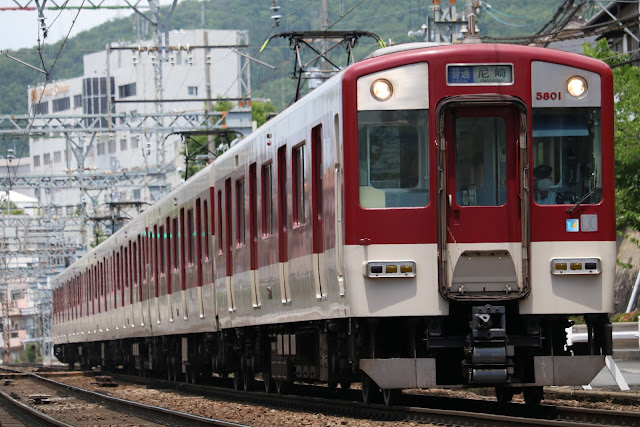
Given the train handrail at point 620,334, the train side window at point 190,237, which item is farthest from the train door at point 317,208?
the train side window at point 190,237

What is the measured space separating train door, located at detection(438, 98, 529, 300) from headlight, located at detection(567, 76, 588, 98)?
51 cm

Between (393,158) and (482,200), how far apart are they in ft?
2.66

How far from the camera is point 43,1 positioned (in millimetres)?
20938

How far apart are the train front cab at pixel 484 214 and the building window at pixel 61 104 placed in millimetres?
118024

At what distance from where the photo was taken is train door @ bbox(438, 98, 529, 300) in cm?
1066

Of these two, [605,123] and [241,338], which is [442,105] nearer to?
[605,123]

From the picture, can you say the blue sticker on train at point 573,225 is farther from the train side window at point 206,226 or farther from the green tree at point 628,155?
the green tree at point 628,155

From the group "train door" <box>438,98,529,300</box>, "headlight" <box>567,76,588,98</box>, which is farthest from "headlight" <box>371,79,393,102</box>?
"headlight" <box>567,76,588,98</box>

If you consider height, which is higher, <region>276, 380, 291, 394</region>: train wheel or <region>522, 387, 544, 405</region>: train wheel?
<region>522, 387, 544, 405</region>: train wheel

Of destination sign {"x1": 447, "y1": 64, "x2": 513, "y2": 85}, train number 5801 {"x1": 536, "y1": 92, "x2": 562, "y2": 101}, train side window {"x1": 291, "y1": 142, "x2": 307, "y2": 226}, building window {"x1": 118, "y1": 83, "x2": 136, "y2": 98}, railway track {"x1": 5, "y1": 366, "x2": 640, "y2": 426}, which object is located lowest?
railway track {"x1": 5, "y1": 366, "x2": 640, "y2": 426}

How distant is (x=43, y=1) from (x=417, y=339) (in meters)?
12.1

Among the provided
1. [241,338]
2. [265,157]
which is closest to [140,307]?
[241,338]

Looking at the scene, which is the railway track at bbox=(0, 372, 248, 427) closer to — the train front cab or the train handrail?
the train front cab

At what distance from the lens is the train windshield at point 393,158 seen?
10867 mm
